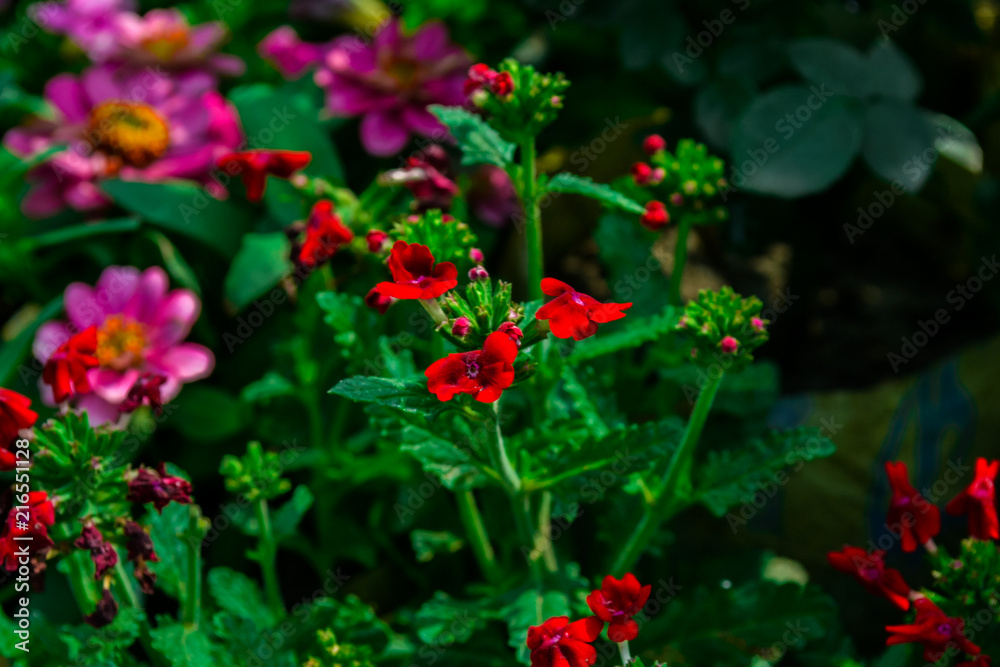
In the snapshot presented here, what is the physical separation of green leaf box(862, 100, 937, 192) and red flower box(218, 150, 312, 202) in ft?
2.80

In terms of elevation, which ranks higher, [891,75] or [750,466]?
[891,75]

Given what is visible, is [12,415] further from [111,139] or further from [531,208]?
[111,139]

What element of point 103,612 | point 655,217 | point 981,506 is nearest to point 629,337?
point 655,217

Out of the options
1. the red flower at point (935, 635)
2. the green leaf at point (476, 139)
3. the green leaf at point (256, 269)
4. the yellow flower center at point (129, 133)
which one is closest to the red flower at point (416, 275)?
the green leaf at point (476, 139)

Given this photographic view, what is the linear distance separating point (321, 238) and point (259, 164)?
13 cm

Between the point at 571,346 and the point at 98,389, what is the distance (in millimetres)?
728

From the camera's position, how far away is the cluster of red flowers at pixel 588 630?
0.79 meters

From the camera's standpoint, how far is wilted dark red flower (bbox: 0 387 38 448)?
0.83m

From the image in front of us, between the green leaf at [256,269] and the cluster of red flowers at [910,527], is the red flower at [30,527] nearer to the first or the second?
the green leaf at [256,269]

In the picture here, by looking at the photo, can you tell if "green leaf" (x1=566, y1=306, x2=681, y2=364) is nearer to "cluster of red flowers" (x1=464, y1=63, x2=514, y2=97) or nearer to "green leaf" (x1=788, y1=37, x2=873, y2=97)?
"cluster of red flowers" (x1=464, y1=63, x2=514, y2=97)

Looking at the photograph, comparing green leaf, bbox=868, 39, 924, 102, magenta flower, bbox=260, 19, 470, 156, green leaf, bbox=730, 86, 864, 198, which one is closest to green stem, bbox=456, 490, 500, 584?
green leaf, bbox=730, 86, 864, 198

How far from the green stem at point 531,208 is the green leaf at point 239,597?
0.52 metres

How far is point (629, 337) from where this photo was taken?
3.61 ft

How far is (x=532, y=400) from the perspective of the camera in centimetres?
113
